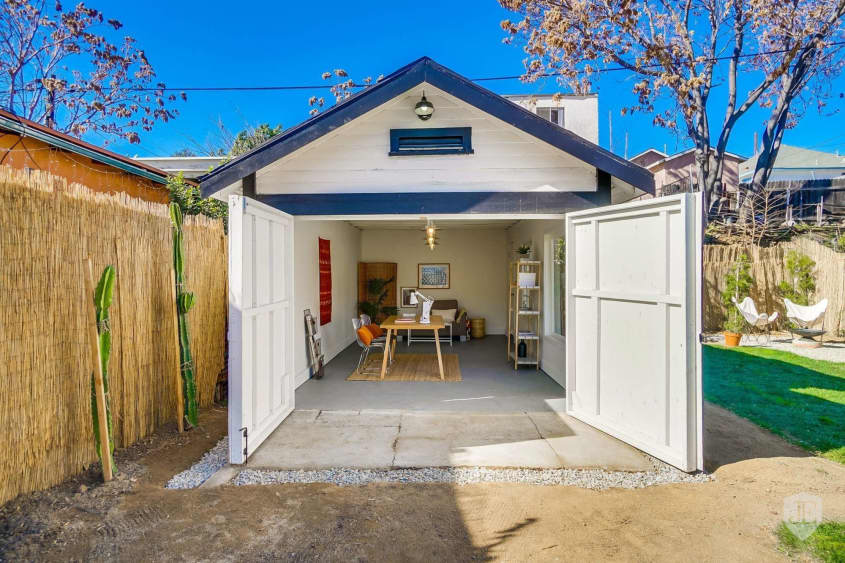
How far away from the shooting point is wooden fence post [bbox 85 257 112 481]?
309 cm

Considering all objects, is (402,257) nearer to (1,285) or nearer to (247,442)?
(247,442)

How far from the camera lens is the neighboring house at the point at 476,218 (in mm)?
3609

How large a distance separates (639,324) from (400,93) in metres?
3.19

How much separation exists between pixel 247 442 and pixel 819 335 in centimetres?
1106

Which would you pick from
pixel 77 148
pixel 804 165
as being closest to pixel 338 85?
pixel 77 148

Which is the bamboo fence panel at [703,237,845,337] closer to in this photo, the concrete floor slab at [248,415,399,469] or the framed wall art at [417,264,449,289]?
the framed wall art at [417,264,449,289]

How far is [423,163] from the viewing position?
4.81m

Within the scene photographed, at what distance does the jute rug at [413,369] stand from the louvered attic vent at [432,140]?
10.9 ft

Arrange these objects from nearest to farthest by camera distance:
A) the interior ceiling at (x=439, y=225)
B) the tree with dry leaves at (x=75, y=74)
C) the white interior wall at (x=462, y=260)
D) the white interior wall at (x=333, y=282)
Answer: the white interior wall at (x=333, y=282)
the interior ceiling at (x=439, y=225)
the white interior wall at (x=462, y=260)
the tree with dry leaves at (x=75, y=74)

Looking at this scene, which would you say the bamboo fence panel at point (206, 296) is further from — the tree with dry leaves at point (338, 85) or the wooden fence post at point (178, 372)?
the tree with dry leaves at point (338, 85)

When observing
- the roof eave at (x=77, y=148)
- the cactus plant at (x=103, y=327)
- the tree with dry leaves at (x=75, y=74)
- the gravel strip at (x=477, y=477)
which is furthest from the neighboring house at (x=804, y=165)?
the cactus plant at (x=103, y=327)

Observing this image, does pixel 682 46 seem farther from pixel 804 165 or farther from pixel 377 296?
pixel 804 165

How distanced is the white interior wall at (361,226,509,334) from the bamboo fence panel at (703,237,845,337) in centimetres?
497

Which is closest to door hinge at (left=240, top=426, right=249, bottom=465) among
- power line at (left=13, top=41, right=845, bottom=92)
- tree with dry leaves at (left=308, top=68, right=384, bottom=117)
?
power line at (left=13, top=41, right=845, bottom=92)
